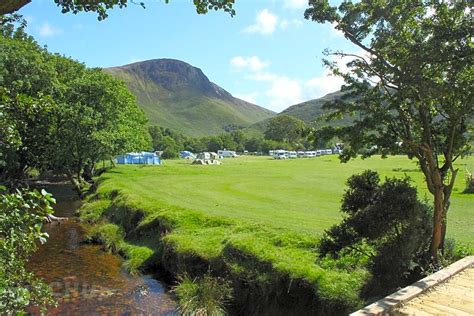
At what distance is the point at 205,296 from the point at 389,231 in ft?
21.5

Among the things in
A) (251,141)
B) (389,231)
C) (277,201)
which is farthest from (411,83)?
(251,141)

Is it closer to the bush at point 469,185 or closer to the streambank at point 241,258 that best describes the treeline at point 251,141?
the bush at point 469,185

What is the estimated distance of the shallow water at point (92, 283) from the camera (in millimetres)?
14818

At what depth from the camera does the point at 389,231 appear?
1153cm

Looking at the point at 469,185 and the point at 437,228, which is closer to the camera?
the point at 437,228

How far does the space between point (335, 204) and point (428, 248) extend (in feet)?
44.0

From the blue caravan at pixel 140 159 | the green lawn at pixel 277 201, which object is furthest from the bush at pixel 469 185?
the blue caravan at pixel 140 159

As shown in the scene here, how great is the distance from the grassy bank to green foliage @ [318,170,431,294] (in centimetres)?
107

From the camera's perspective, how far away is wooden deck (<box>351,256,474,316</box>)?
833 cm

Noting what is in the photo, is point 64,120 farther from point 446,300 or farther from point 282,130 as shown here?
point 282,130

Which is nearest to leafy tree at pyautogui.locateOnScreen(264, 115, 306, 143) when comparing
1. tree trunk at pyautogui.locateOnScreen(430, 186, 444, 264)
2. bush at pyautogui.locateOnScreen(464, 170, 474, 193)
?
bush at pyautogui.locateOnScreen(464, 170, 474, 193)

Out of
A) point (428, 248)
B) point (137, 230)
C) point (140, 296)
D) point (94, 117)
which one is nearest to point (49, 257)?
point (137, 230)

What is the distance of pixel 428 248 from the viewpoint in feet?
40.2

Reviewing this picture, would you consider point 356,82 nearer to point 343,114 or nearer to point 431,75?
point 343,114
